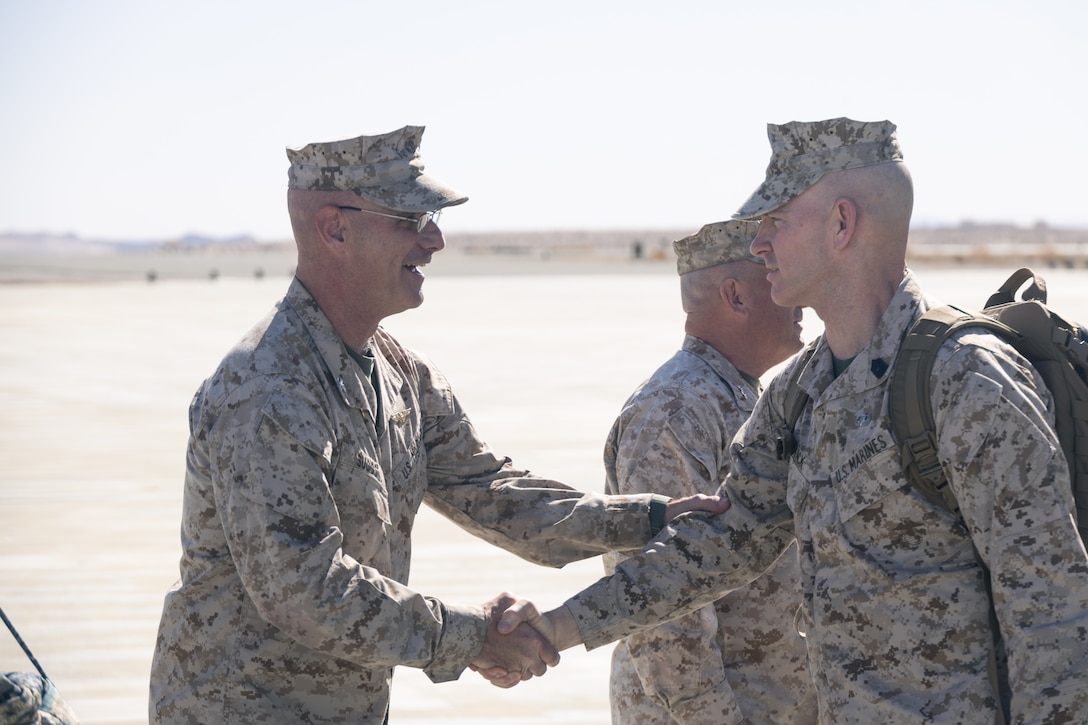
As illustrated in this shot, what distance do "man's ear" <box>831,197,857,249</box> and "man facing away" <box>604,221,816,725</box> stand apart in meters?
0.99

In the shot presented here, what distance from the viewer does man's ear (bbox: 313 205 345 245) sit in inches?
161

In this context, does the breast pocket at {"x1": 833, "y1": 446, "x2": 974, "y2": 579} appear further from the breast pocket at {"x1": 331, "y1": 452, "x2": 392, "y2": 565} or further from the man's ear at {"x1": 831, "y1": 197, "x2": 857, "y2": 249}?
the breast pocket at {"x1": 331, "y1": 452, "x2": 392, "y2": 565}

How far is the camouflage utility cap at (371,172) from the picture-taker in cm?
405

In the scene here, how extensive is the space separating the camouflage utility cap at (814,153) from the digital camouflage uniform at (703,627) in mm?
927

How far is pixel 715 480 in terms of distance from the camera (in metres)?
4.53

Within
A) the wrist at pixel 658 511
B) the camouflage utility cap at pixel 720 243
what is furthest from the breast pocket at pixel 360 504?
the camouflage utility cap at pixel 720 243

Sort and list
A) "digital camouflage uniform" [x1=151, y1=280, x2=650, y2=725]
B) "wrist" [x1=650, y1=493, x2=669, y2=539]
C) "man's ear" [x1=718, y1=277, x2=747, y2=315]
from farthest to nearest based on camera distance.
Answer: "man's ear" [x1=718, y1=277, x2=747, y2=315]
"wrist" [x1=650, y1=493, x2=669, y2=539]
"digital camouflage uniform" [x1=151, y1=280, x2=650, y2=725]

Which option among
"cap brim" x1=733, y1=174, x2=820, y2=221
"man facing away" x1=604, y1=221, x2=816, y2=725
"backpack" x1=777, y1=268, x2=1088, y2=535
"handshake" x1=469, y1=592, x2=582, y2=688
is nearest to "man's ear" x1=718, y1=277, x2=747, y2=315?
"man facing away" x1=604, y1=221, x2=816, y2=725

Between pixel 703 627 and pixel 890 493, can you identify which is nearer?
pixel 890 493

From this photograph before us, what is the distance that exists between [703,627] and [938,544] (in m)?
1.13

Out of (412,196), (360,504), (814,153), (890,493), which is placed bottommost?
(360,504)

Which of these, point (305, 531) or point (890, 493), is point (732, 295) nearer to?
point (890, 493)

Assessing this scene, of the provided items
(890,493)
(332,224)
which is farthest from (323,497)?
(890,493)

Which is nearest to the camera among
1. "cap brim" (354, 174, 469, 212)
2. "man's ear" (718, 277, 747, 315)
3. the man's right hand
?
"cap brim" (354, 174, 469, 212)
